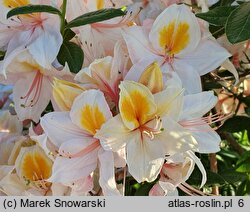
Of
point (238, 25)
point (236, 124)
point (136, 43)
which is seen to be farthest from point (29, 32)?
point (236, 124)

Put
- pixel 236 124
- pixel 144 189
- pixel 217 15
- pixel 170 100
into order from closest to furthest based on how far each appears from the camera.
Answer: pixel 170 100, pixel 217 15, pixel 144 189, pixel 236 124

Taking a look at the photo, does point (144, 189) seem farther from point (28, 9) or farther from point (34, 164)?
point (28, 9)

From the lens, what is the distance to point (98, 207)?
844 millimetres

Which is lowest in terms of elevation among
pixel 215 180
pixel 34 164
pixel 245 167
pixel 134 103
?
pixel 245 167

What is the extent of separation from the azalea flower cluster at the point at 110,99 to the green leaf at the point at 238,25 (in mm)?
53

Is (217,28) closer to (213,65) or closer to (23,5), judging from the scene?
(213,65)

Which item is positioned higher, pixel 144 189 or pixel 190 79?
pixel 190 79

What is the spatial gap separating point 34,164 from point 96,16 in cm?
21

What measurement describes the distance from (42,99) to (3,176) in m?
0.12

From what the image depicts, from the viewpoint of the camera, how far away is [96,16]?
0.85m

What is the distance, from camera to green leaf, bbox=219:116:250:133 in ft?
3.85

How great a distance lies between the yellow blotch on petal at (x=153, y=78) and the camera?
0.80 metres

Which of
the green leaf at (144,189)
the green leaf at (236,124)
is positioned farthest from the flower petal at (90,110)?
the green leaf at (236,124)

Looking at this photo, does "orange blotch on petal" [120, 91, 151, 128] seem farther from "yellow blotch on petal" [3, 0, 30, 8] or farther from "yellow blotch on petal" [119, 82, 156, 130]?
"yellow blotch on petal" [3, 0, 30, 8]
